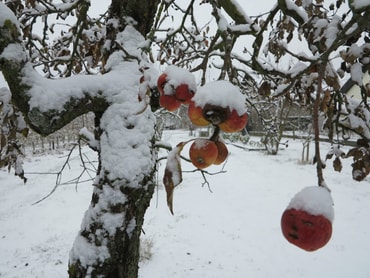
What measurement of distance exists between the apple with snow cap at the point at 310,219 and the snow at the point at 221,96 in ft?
0.65

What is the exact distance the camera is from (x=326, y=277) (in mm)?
3895

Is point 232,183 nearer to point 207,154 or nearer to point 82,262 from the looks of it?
point 82,262

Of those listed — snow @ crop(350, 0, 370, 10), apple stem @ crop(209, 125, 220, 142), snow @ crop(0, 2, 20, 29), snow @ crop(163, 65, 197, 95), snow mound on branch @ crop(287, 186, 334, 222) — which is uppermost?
snow @ crop(350, 0, 370, 10)

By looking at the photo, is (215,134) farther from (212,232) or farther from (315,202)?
(212,232)

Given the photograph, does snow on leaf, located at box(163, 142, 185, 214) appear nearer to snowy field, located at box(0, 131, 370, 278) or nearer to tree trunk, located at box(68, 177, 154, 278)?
tree trunk, located at box(68, 177, 154, 278)

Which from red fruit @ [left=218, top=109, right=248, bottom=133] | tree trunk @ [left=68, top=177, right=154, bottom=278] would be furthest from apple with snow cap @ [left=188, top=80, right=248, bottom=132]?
tree trunk @ [left=68, top=177, right=154, bottom=278]

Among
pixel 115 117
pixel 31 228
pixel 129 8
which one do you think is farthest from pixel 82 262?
pixel 31 228

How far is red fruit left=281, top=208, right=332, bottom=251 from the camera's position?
0.51 metres

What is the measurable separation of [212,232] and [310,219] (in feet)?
16.9

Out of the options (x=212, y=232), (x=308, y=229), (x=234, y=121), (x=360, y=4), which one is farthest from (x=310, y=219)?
(x=212, y=232)

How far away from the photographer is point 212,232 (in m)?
5.37

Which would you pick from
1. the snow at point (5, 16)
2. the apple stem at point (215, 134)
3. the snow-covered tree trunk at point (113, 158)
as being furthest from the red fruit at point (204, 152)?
the snow at point (5, 16)

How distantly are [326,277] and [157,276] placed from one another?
2.38 metres

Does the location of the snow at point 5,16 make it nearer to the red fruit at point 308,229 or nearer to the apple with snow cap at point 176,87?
the apple with snow cap at point 176,87
